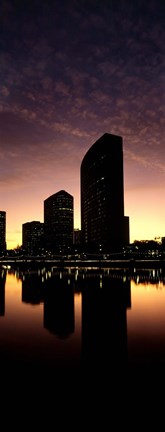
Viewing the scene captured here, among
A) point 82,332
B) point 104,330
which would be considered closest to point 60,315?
point 82,332

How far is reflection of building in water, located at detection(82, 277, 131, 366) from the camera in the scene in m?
9.64

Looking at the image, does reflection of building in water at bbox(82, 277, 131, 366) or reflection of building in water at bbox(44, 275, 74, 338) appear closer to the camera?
reflection of building in water at bbox(82, 277, 131, 366)

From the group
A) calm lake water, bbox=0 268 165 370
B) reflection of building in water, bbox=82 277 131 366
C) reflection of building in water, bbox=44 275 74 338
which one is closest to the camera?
calm lake water, bbox=0 268 165 370

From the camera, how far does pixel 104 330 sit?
13.0m

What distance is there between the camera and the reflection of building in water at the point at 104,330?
964cm

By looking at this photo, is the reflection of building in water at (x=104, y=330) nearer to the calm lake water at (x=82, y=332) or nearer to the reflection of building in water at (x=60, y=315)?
the calm lake water at (x=82, y=332)

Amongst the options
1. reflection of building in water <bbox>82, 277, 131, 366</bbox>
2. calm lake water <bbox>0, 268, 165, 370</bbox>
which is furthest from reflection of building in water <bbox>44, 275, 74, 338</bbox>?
reflection of building in water <bbox>82, 277, 131, 366</bbox>

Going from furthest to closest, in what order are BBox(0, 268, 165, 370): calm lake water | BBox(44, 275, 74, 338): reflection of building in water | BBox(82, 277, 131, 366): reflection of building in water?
BBox(44, 275, 74, 338): reflection of building in water, BBox(82, 277, 131, 366): reflection of building in water, BBox(0, 268, 165, 370): calm lake water

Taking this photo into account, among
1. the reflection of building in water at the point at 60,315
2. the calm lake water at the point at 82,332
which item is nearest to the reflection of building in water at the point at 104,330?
the calm lake water at the point at 82,332

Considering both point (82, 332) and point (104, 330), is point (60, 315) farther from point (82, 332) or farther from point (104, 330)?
point (104, 330)

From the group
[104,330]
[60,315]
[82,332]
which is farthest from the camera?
[60,315]

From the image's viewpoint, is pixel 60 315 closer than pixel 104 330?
No

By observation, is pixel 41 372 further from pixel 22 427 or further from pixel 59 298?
pixel 59 298

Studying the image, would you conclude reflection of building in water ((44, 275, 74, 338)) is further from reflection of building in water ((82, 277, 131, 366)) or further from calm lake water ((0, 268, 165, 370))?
reflection of building in water ((82, 277, 131, 366))
